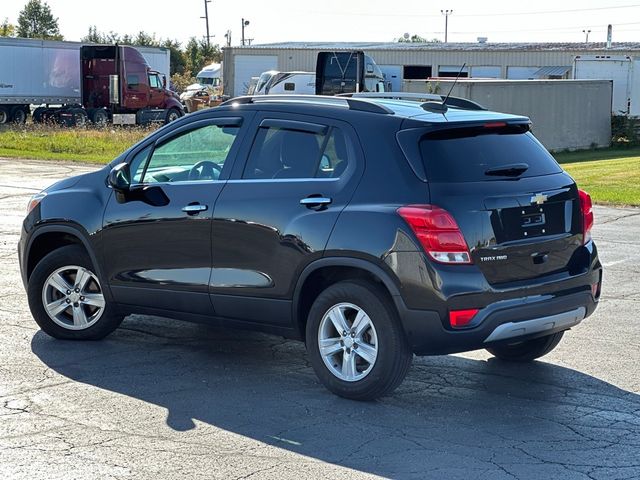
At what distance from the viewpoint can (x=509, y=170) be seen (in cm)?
658

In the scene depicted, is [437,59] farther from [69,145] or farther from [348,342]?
[348,342]

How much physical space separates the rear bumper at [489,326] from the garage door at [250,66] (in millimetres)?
Answer: 58209

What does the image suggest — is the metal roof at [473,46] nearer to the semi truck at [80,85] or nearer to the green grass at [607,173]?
the semi truck at [80,85]

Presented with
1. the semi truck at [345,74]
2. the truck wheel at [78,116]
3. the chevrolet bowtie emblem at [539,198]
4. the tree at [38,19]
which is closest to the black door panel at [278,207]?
the chevrolet bowtie emblem at [539,198]

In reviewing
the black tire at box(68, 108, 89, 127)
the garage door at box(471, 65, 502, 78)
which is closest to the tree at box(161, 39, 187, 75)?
the garage door at box(471, 65, 502, 78)

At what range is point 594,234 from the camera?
14492 millimetres

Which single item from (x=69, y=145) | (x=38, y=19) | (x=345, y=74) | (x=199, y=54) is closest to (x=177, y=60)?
(x=199, y=54)

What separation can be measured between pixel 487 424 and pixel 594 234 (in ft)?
28.9

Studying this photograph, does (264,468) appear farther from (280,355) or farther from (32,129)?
(32,129)

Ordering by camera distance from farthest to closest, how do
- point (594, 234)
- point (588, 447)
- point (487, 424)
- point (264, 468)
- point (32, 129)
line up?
point (32, 129) → point (594, 234) → point (487, 424) → point (588, 447) → point (264, 468)

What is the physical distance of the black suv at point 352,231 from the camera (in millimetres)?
Answer: 6215

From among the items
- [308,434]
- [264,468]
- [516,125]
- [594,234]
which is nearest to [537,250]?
[516,125]

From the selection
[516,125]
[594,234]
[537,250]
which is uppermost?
[516,125]

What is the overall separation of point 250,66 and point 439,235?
58789 mm
